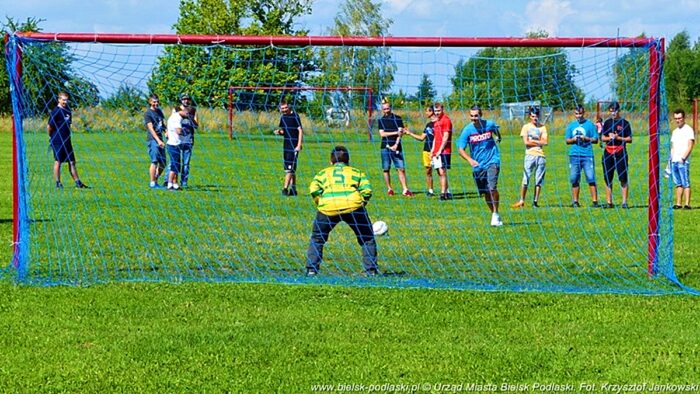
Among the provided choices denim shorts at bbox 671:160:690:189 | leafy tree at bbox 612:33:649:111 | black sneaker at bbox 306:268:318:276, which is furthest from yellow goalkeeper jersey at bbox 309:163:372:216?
denim shorts at bbox 671:160:690:189

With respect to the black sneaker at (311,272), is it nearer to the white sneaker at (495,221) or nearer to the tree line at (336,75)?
the tree line at (336,75)

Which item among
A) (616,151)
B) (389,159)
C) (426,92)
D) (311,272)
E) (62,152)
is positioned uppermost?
(426,92)

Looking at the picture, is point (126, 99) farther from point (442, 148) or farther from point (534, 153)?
point (534, 153)

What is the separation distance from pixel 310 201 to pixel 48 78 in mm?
6545

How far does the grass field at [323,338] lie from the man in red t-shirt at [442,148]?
7428 millimetres

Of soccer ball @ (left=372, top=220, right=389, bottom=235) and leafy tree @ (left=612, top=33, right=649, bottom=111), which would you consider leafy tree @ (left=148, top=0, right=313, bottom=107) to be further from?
leafy tree @ (left=612, top=33, right=649, bottom=111)

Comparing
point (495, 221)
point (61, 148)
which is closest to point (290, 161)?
point (61, 148)

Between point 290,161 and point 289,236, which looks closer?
point 289,236

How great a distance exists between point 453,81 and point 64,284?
4318 millimetres

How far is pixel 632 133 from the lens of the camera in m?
14.5

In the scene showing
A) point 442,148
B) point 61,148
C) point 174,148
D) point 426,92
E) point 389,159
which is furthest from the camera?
point 174,148

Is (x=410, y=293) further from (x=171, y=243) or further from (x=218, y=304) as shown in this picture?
(x=171, y=243)

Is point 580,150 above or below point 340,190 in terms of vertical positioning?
above

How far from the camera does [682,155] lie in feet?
53.2
